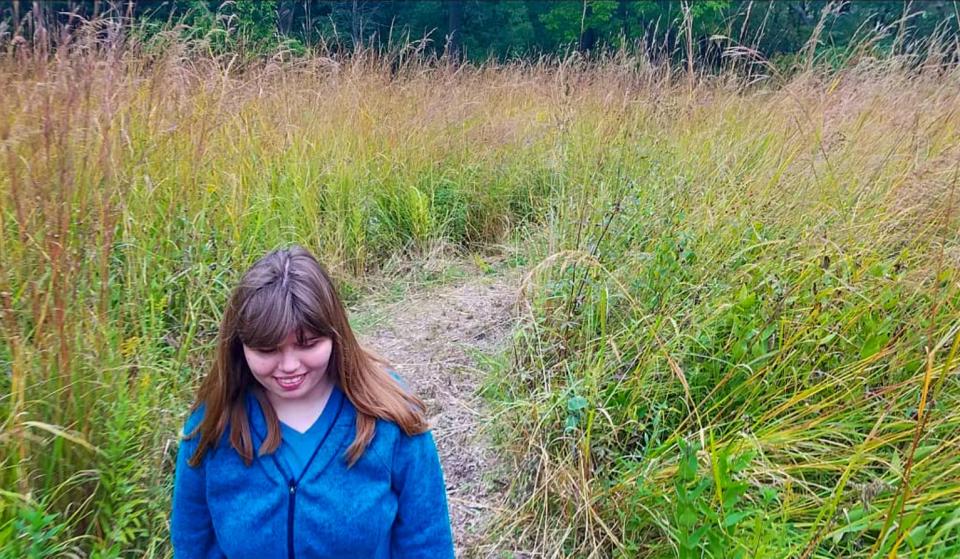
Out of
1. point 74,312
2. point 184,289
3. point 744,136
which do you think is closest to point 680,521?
point 74,312

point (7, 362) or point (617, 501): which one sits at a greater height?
point (7, 362)

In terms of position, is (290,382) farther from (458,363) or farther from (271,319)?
(458,363)

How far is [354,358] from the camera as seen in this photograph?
1.30 m

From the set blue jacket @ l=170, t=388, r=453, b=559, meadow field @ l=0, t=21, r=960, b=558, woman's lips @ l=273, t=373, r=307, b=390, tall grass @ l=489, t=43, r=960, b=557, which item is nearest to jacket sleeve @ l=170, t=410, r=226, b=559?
blue jacket @ l=170, t=388, r=453, b=559

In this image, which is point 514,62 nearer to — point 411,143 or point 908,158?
point 411,143

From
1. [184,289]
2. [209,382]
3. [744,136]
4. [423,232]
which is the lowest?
[423,232]

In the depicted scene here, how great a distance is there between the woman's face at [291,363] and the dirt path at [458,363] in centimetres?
107

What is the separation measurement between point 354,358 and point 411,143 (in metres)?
3.50

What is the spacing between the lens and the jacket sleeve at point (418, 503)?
4.28 feet

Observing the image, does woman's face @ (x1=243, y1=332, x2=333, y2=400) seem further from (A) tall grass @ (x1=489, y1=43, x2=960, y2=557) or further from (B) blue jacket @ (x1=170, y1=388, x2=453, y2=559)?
(A) tall grass @ (x1=489, y1=43, x2=960, y2=557)

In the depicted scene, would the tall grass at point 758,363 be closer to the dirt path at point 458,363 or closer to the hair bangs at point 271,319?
the dirt path at point 458,363

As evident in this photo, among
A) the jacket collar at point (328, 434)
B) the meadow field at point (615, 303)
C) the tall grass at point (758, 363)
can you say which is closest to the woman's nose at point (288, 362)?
the jacket collar at point (328, 434)

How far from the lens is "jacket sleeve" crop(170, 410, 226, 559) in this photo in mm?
1281

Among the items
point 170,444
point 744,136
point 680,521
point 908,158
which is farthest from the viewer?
point 744,136
